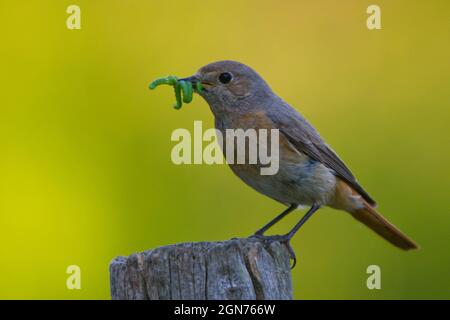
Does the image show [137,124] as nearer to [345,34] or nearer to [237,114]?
[237,114]

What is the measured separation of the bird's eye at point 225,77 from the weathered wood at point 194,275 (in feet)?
7.33

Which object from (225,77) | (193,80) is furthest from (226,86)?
(193,80)

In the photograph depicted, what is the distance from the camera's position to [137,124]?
24.9 ft

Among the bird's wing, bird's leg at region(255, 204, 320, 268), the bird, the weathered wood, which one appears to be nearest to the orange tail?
the bird

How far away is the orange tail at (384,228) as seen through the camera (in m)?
6.43

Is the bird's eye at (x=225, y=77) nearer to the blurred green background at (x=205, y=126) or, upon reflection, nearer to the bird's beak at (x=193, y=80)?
the bird's beak at (x=193, y=80)

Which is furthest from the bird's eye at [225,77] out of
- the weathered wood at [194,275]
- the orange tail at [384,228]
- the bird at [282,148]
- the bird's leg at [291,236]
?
the weathered wood at [194,275]

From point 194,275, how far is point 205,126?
3.73 meters

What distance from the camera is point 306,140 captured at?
5.97 meters

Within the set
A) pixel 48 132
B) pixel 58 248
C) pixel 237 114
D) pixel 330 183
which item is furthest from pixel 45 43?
pixel 330 183

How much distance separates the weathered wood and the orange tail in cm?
252

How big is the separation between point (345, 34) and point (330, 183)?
2.78m

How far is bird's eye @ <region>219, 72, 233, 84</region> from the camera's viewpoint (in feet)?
20.0

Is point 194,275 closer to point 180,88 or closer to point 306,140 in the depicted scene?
point 180,88
